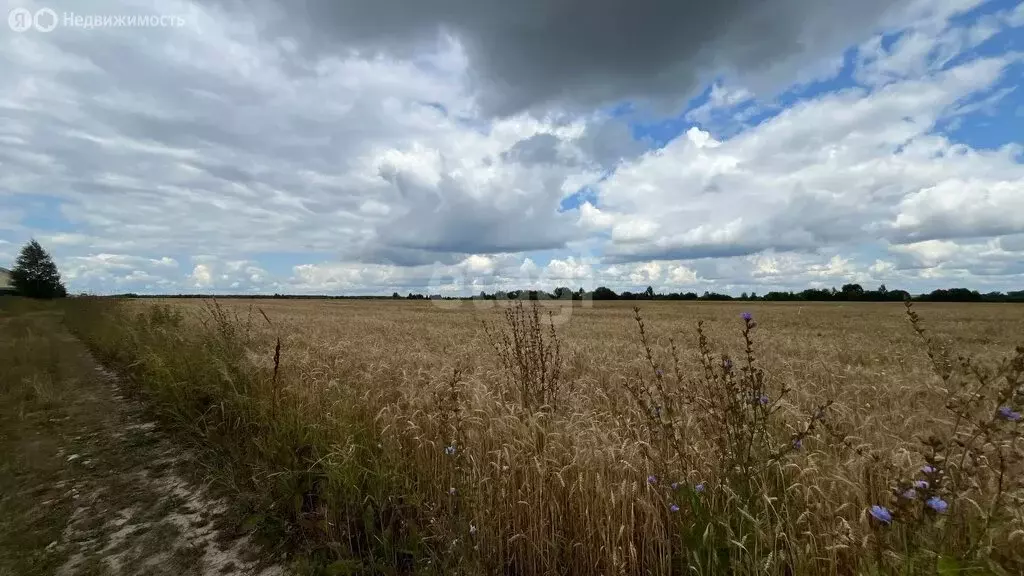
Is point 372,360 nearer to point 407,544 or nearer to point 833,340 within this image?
point 407,544

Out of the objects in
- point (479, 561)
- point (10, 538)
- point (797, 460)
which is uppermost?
point (797, 460)

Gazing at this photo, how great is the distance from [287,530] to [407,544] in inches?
41.5

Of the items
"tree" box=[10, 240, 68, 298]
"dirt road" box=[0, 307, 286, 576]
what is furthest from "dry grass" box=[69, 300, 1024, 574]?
"tree" box=[10, 240, 68, 298]

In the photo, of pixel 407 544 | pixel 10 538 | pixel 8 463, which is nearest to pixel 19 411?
pixel 8 463

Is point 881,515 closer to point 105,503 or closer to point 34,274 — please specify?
point 105,503

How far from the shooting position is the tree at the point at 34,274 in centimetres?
7105

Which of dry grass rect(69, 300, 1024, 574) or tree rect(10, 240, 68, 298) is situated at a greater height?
tree rect(10, 240, 68, 298)

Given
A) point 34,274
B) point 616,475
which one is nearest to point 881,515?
point 616,475

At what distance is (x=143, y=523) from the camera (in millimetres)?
3777

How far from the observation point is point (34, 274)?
236ft

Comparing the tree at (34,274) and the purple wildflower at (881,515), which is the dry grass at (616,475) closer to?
the purple wildflower at (881,515)

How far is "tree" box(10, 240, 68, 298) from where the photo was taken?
71050 millimetres

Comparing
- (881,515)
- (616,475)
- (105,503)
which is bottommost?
(105,503)

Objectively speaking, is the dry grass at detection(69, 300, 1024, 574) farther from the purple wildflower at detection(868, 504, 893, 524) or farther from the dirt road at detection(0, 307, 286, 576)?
the dirt road at detection(0, 307, 286, 576)
